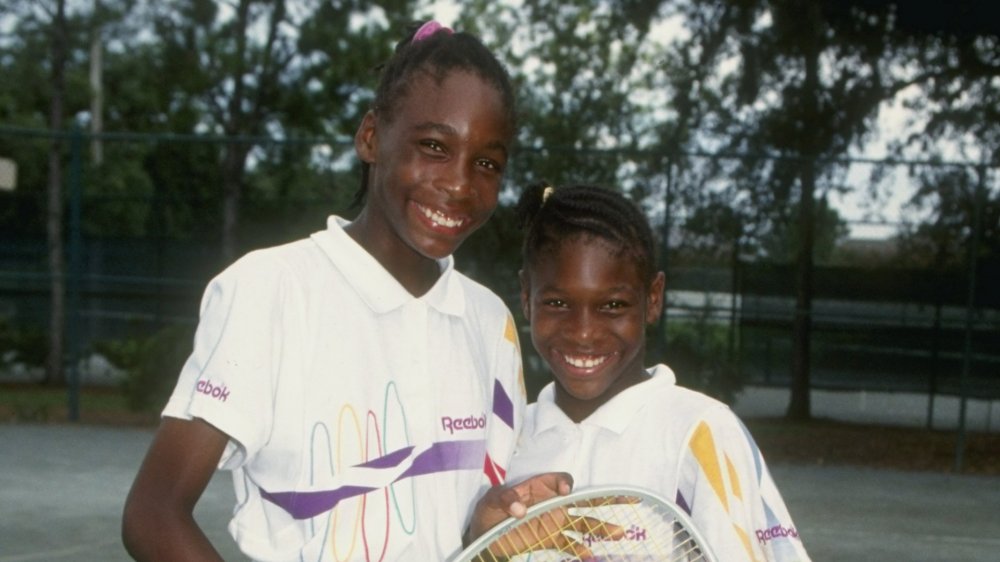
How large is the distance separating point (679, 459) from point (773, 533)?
7.4 inches

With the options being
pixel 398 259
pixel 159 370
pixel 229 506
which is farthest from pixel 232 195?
pixel 398 259

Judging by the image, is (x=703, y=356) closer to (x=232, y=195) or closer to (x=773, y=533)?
(x=232, y=195)

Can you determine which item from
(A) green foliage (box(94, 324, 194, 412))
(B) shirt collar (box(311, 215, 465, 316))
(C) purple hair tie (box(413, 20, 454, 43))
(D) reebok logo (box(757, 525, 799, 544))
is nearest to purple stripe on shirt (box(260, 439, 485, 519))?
(B) shirt collar (box(311, 215, 465, 316))

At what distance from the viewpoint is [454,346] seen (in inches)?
76.4

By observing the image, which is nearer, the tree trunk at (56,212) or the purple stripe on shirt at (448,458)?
the purple stripe on shirt at (448,458)

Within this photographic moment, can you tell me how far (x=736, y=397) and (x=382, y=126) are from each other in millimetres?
10024

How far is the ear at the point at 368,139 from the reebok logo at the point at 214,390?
54 cm

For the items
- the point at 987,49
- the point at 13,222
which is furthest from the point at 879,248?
the point at 13,222

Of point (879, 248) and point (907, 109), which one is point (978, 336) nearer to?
point (879, 248)

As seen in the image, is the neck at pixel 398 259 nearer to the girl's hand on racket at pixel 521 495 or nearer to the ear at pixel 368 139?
the ear at pixel 368 139

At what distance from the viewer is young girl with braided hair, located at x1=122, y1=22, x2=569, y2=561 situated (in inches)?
63.1

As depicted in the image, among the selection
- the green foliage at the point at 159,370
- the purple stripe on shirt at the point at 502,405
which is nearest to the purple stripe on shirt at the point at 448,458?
the purple stripe on shirt at the point at 502,405

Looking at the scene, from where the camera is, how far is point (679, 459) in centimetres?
203

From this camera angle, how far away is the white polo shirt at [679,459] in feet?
6.36
